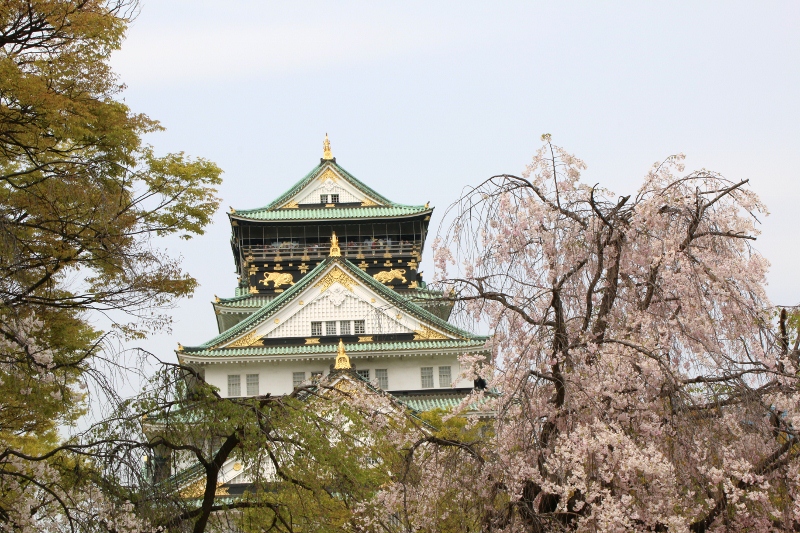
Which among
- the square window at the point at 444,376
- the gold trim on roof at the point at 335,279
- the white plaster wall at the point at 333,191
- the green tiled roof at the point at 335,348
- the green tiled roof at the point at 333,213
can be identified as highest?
the white plaster wall at the point at 333,191

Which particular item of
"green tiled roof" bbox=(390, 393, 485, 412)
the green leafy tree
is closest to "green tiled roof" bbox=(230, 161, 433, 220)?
"green tiled roof" bbox=(390, 393, 485, 412)

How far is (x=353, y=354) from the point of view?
30953mm

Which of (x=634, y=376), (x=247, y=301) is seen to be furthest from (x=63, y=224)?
(x=247, y=301)

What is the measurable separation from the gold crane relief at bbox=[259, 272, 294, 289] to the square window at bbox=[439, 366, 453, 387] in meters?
7.83

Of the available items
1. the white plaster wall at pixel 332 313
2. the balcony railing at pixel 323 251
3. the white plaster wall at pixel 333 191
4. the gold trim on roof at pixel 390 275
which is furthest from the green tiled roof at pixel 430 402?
the white plaster wall at pixel 333 191

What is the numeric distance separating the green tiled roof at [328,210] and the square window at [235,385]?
705 cm

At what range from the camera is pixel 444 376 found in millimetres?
31250

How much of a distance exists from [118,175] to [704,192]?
8.04 meters

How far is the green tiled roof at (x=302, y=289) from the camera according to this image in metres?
30.6

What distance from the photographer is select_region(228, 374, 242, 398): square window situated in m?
31.2

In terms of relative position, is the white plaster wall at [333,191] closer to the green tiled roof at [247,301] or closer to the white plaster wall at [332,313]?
the green tiled roof at [247,301]

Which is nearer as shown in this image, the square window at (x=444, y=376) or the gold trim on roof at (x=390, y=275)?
the square window at (x=444, y=376)

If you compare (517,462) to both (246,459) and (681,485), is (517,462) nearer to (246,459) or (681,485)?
(681,485)

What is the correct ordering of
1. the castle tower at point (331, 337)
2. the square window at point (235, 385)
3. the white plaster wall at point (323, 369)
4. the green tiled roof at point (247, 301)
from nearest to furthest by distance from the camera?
1. the castle tower at point (331, 337)
2. the white plaster wall at point (323, 369)
3. the square window at point (235, 385)
4. the green tiled roof at point (247, 301)
